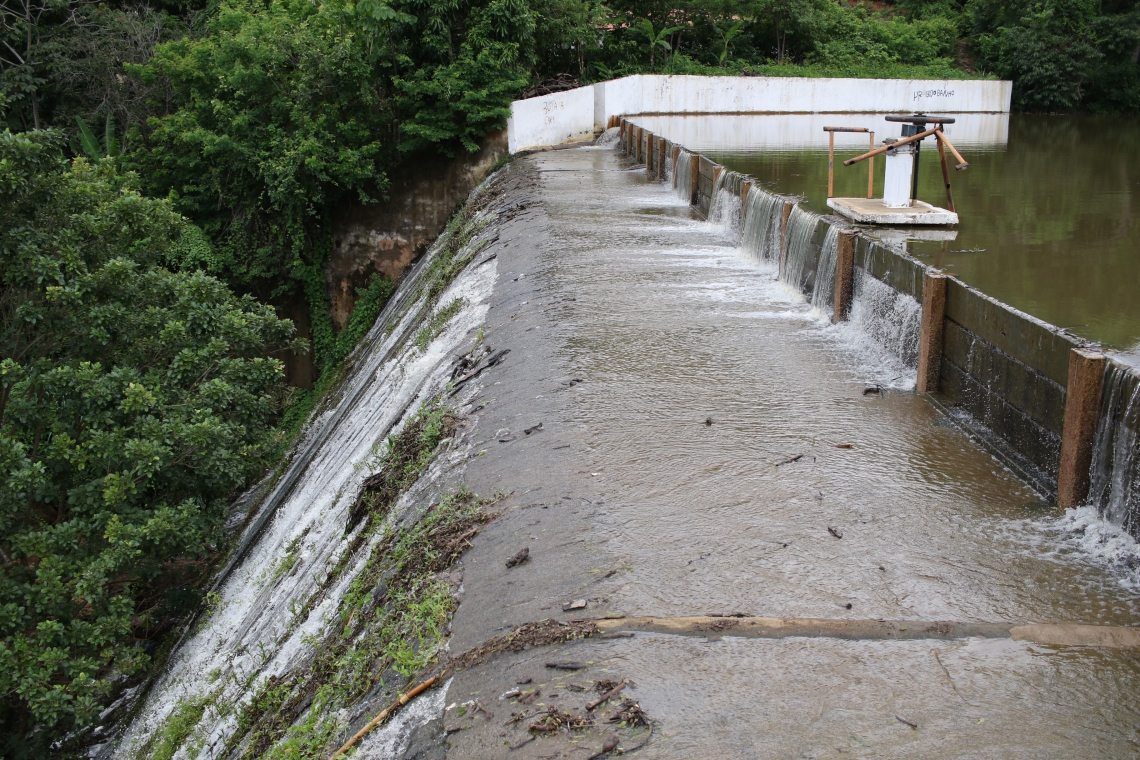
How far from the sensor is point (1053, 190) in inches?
752

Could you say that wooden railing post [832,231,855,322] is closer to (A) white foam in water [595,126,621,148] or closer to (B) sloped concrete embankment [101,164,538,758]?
(B) sloped concrete embankment [101,164,538,758]

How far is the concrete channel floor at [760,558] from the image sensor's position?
4.39m

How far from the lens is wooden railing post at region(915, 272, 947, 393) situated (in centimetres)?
848

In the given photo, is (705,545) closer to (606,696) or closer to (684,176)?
(606,696)

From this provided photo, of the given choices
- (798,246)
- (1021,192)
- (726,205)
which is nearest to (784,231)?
(798,246)

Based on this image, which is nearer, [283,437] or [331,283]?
[283,437]

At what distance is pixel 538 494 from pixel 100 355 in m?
9.03

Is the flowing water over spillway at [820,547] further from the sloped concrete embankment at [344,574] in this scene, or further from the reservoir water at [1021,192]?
the reservoir water at [1021,192]

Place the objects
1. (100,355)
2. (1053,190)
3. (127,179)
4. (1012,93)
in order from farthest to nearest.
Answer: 1. (1012,93)
2. (1053,190)
3. (127,179)
4. (100,355)

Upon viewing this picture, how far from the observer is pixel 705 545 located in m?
5.97

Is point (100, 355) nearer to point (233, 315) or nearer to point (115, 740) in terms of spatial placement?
point (233, 315)

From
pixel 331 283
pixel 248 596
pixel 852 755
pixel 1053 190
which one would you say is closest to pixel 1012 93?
pixel 1053 190

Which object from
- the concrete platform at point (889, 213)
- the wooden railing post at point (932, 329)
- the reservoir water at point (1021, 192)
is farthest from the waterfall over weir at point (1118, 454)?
the concrete platform at point (889, 213)

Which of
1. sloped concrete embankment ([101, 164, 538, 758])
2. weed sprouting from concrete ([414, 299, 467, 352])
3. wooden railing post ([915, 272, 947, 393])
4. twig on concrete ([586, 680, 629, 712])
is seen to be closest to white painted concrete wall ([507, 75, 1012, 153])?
sloped concrete embankment ([101, 164, 538, 758])
